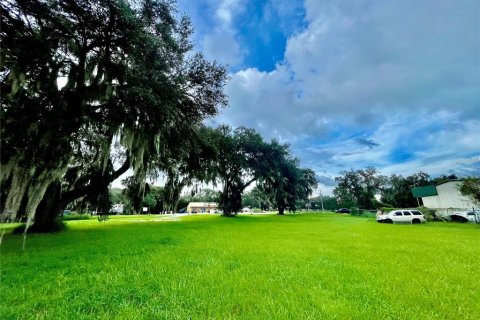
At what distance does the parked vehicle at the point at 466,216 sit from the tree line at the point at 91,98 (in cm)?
2669

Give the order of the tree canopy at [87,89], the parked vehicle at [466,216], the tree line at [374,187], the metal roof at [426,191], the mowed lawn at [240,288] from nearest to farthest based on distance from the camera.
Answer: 1. the mowed lawn at [240,288]
2. the tree canopy at [87,89]
3. the parked vehicle at [466,216]
4. the metal roof at [426,191]
5. the tree line at [374,187]

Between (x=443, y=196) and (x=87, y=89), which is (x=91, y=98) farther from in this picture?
(x=443, y=196)

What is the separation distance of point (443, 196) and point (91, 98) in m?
47.3

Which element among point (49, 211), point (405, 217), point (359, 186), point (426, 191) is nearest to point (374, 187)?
point (359, 186)

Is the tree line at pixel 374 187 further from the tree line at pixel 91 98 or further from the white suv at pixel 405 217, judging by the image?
the tree line at pixel 91 98

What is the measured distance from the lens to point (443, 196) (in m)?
37.9

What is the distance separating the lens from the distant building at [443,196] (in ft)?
115

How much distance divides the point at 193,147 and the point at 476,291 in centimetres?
1355

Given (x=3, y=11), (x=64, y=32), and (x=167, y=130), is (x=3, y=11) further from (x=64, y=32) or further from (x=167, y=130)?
(x=167, y=130)

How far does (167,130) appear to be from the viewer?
12.4 meters

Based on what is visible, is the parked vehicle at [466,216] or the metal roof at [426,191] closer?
the parked vehicle at [466,216]

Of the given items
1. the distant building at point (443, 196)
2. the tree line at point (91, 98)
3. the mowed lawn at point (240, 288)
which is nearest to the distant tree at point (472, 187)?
the distant building at point (443, 196)

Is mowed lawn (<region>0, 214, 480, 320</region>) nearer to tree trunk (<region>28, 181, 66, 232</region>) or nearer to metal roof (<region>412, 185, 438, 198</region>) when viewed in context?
tree trunk (<region>28, 181, 66, 232</region>)

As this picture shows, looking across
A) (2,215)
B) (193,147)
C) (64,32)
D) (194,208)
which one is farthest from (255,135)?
(194,208)
